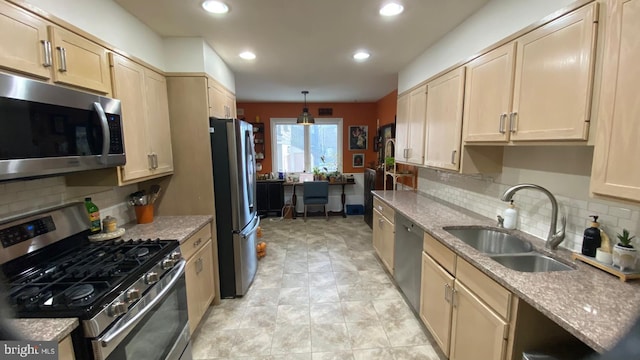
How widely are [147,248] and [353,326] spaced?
1668 millimetres

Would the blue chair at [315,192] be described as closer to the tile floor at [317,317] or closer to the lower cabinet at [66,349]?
the tile floor at [317,317]

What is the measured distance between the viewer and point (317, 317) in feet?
8.16

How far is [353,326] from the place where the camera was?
2359 millimetres

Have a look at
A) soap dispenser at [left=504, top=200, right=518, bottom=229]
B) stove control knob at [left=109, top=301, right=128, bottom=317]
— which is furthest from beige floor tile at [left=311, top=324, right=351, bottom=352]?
soap dispenser at [left=504, top=200, right=518, bottom=229]

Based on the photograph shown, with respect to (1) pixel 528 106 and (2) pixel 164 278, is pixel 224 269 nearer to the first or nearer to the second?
(2) pixel 164 278

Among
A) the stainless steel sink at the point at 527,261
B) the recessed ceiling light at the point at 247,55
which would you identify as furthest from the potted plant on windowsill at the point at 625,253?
the recessed ceiling light at the point at 247,55

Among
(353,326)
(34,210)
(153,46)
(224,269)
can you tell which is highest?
(153,46)

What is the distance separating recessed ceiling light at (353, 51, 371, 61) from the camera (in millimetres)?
2951

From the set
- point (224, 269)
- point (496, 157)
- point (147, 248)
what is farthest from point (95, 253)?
point (496, 157)

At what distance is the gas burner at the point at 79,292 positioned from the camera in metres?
1.17

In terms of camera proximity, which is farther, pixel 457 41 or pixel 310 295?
pixel 310 295

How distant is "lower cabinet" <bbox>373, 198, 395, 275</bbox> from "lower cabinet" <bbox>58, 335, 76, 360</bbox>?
8.19 feet

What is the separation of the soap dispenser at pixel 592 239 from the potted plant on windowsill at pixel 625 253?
0.10 metres

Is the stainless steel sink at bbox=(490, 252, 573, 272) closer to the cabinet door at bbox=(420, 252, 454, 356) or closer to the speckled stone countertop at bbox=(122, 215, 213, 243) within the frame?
the cabinet door at bbox=(420, 252, 454, 356)
